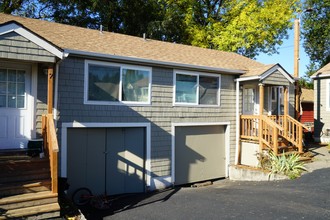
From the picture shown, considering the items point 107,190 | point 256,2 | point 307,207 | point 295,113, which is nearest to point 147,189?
point 107,190

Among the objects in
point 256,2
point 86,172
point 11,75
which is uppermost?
point 256,2

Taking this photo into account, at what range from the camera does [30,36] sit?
6801 mm

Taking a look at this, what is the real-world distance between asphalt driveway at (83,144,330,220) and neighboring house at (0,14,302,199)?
1328 mm

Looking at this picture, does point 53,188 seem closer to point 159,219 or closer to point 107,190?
point 159,219

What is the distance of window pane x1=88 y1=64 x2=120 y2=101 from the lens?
9.27 metres

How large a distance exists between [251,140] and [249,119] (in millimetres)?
836

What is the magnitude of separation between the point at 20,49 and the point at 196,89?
6.48 m

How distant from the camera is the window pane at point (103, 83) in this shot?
927cm

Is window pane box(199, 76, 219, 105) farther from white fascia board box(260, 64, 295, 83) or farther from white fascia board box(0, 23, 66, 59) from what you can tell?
white fascia board box(0, 23, 66, 59)

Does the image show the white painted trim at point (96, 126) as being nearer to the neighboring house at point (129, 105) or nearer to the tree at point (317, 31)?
the neighboring house at point (129, 105)

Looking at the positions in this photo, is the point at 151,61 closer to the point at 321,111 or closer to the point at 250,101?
the point at 250,101

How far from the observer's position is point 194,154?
1157cm

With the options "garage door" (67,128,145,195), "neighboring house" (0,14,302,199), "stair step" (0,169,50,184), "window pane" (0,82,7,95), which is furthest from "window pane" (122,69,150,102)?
"stair step" (0,169,50,184)

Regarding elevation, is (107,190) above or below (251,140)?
below
